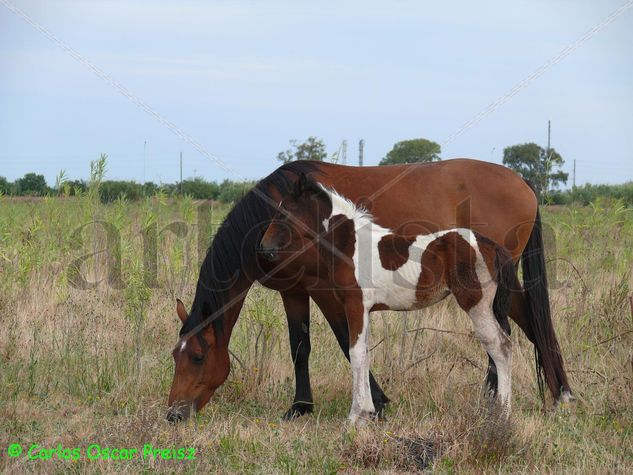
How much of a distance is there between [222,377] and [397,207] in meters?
1.86

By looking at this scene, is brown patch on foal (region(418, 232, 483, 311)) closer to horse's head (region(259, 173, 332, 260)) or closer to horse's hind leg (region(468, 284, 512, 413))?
horse's hind leg (region(468, 284, 512, 413))

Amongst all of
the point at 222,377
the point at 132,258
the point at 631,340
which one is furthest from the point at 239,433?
the point at 132,258

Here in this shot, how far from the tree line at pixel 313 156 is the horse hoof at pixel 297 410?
2445mm

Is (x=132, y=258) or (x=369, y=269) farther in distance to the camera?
(x=132, y=258)

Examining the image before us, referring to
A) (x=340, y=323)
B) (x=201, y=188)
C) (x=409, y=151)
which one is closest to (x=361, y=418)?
(x=340, y=323)

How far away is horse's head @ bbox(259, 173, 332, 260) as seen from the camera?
5.08 m

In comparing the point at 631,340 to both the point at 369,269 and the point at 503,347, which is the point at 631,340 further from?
the point at 369,269

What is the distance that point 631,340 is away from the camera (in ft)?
20.1

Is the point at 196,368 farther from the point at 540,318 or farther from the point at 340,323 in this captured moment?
the point at 540,318

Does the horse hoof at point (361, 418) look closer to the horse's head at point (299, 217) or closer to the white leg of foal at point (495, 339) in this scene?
the white leg of foal at point (495, 339)

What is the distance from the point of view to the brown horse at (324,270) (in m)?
5.24

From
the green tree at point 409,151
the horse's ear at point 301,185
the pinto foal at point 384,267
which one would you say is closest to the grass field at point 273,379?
the pinto foal at point 384,267

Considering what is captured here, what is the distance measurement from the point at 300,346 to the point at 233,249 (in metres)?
0.95

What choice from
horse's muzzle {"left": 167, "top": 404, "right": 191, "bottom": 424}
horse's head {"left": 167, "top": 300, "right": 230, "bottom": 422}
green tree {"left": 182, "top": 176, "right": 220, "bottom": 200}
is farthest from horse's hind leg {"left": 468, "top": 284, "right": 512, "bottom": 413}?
green tree {"left": 182, "top": 176, "right": 220, "bottom": 200}
